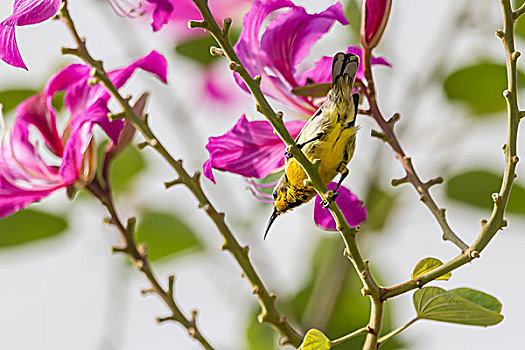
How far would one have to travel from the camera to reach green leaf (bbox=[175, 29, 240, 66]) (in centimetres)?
74

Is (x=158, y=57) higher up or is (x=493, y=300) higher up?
(x=158, y=57)

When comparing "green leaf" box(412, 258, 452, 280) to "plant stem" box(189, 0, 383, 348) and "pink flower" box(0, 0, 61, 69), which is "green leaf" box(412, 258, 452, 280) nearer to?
"plant stem" box(189, 0, 383, 348)

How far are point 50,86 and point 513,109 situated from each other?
0.24 metres

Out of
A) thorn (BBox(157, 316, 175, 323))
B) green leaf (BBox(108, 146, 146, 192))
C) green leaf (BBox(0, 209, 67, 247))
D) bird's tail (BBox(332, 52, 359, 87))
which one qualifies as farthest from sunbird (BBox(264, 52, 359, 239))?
green leaf (BBox(108, 146, 146, 192))

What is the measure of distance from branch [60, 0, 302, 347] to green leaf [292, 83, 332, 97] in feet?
0.20

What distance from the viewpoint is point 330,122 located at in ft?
1.07

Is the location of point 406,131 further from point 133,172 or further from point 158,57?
point 158,57

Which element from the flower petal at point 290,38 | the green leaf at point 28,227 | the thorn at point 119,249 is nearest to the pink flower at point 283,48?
the flower petal at point 290,38

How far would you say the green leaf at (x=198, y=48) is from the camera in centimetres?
74

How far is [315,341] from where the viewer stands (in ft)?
1.08

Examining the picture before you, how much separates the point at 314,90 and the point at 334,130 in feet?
0.15

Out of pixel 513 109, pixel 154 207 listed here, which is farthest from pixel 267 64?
pixel 154 207

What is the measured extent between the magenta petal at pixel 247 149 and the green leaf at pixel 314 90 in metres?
0.04

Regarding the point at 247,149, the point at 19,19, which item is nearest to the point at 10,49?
the point at 19,19
